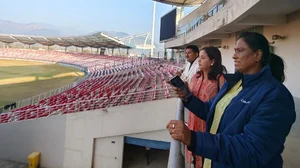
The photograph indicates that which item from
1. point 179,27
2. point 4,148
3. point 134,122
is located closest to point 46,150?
point 4,148

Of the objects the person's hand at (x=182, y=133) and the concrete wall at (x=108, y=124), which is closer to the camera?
the person's hand at (x=182, y=133)

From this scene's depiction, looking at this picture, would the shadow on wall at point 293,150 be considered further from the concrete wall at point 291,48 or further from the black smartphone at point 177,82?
the concrete wall at point 291,48

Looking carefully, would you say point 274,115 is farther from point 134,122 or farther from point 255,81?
point 134,122

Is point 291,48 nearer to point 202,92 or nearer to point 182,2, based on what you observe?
point 202,92

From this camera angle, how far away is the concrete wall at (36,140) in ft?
22.7

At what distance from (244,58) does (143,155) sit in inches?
280

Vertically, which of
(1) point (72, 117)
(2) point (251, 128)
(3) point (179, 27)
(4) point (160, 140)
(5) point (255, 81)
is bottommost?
(4) point (160, 140)

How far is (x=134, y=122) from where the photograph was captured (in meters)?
6.46

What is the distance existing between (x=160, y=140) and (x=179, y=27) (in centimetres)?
1836

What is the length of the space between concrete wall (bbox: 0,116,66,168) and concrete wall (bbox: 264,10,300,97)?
19.0ft

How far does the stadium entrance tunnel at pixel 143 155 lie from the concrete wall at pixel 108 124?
234mm

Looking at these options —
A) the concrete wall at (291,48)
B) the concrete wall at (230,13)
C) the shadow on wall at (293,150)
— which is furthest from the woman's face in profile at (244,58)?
the concrete wall at (291,48)

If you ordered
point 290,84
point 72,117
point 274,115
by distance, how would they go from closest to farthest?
point 274,115
point 290,84
point 72,117

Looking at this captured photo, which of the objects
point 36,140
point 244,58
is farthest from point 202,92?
point 36,140
